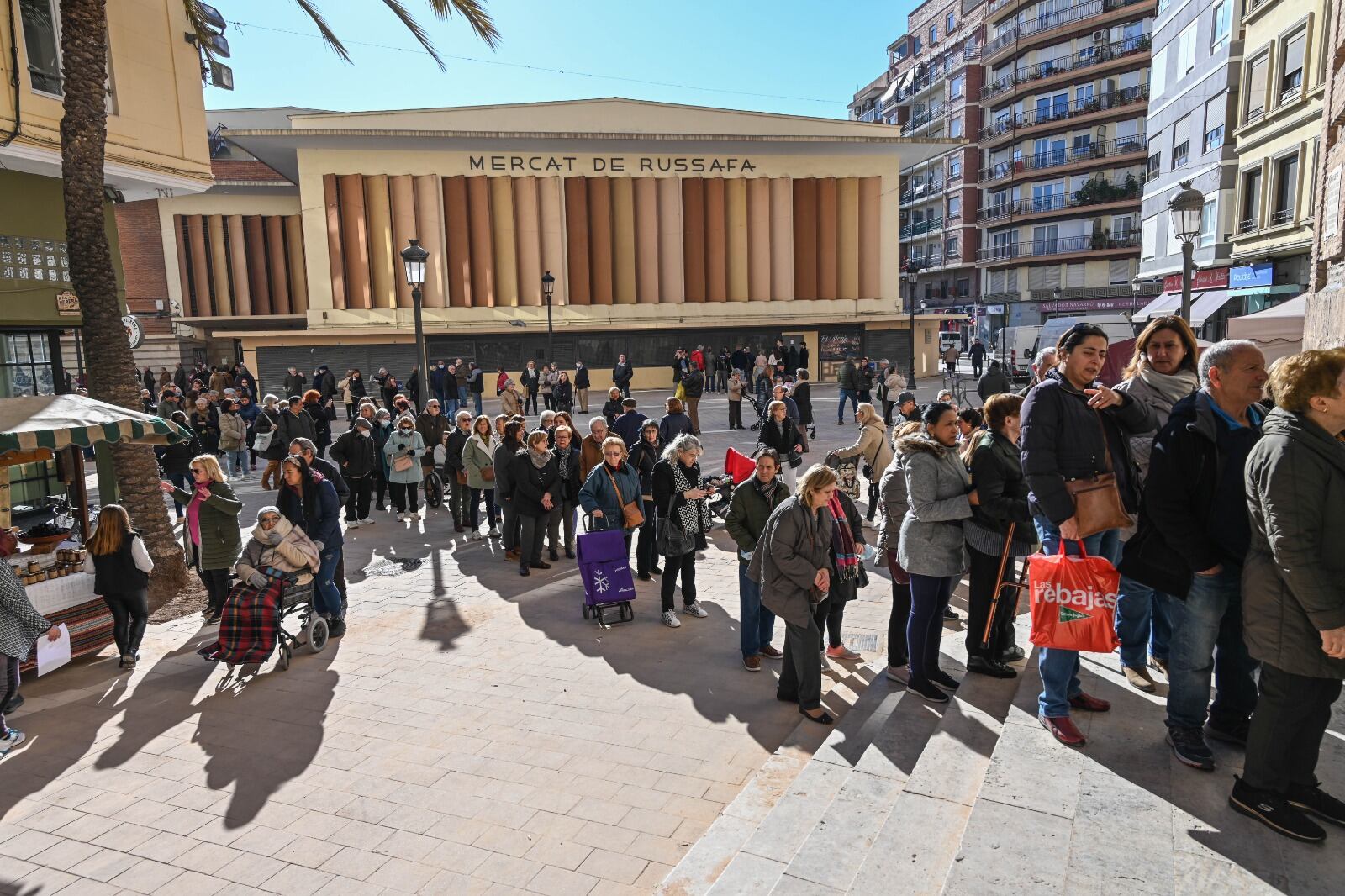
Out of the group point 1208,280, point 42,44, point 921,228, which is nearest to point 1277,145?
point 1208,280

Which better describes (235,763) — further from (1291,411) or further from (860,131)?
(860,131)

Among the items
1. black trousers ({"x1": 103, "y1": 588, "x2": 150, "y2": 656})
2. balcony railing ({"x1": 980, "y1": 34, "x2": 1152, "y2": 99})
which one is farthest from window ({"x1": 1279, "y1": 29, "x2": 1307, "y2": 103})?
balcony railing ({"x1": 980, "y1": 34, "x2": 1152, "y2": 99})

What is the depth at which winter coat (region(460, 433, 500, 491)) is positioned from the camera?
1105 cm

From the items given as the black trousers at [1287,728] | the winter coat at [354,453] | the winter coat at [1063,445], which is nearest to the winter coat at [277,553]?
the winter coat at [354,453]

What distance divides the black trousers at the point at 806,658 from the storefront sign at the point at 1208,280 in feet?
78.1

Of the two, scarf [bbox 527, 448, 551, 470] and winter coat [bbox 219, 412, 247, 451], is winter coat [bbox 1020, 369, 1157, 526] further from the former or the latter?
winter coat [bbox 219, 412, 247, 451]

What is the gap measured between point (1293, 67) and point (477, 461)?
21677mm

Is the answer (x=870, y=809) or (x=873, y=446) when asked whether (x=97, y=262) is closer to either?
(x=873, y=446)

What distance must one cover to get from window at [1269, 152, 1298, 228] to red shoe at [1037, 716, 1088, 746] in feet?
72.8

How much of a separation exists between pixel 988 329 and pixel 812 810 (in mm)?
55824

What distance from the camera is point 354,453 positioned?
11.8m

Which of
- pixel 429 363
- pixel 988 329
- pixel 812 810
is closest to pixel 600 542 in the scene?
pixel 812 810

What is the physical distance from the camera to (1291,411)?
3195mm

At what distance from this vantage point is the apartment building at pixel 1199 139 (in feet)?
80.7
